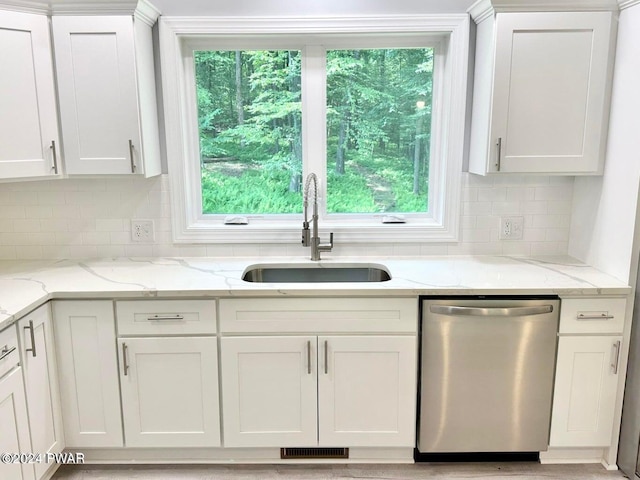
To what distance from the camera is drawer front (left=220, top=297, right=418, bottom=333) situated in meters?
2.22

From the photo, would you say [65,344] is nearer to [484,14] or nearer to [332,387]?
[332,387]

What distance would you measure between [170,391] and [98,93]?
141cm

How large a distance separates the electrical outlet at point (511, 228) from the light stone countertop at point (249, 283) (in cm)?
12

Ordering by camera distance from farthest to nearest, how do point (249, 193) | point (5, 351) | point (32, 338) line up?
point (249, 193) → point (32, 338) → point (5, 351)

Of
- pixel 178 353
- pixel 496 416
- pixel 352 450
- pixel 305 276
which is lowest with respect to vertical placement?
pixel 352 450

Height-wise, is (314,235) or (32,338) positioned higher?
(314,235)

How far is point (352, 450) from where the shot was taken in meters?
2.42

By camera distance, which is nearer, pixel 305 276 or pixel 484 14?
pixel 484 14

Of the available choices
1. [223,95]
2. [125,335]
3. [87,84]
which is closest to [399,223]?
[223,95]

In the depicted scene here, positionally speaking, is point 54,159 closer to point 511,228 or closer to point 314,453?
point 314,453

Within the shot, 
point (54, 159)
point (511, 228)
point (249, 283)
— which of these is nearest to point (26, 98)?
point (54, 159)

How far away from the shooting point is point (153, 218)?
274cm

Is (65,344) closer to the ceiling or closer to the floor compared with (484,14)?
closer to the floor

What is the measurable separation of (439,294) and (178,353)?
1.19 m
